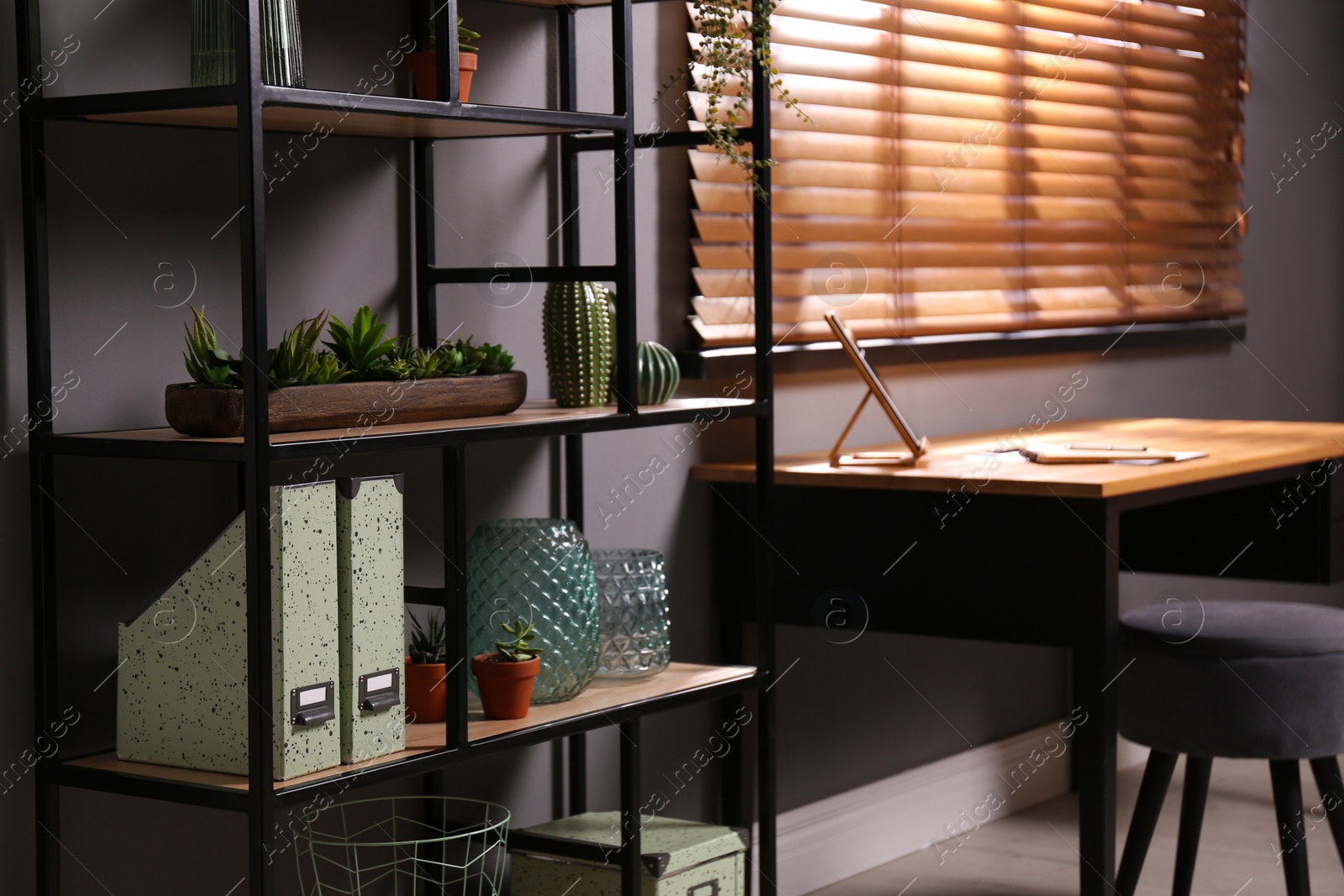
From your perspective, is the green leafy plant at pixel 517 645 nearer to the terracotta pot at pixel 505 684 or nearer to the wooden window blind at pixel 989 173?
the terracotta pot at pixel 505 684

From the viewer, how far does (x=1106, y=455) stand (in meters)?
2.66

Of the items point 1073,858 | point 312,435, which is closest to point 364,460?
point 312,435

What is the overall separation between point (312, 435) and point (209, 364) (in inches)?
5.3

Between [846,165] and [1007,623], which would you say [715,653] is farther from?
[846,165]

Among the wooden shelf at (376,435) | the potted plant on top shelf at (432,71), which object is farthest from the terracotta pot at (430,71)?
the wooden shelf at (376,435)

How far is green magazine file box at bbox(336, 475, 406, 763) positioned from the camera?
1796 millimetres

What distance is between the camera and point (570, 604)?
217 centimetres

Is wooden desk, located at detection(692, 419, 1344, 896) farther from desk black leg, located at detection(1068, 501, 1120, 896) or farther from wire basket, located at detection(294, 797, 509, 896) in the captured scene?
wire basket, located at detection(294, 797, 509, 896)

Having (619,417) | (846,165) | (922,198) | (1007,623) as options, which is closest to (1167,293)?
(922,198)

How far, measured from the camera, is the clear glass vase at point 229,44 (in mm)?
1725

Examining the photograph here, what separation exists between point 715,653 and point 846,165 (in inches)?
37.7

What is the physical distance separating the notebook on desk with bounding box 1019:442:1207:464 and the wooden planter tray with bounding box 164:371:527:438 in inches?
39.8

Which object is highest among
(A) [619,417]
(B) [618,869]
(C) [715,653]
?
(A) [619,417]

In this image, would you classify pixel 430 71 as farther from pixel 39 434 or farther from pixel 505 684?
pixel 505 684
